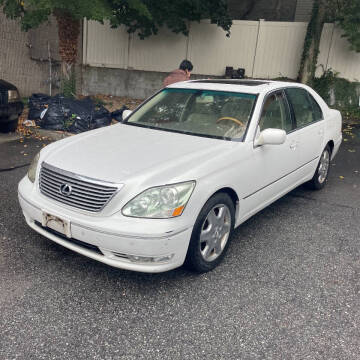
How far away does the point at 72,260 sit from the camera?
3.33 m

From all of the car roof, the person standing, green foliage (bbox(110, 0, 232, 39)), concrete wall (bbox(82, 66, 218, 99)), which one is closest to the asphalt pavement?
the car roof

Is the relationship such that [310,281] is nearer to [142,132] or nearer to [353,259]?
[353,259]

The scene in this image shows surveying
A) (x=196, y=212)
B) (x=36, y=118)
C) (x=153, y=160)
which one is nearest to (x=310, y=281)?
(x=196, y=212)

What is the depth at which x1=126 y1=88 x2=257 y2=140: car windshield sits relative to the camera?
370cm

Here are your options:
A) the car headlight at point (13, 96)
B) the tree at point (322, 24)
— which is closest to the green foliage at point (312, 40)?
the tree at point (322, 24)

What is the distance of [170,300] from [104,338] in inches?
23.8

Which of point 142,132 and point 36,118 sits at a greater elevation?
point 142,132

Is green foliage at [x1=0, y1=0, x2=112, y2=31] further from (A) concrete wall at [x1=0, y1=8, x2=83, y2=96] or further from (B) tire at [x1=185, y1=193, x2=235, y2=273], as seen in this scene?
(B) tire at [x1=185, y1=193, x2=235, y2=273]

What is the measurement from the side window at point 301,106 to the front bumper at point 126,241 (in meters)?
2.31

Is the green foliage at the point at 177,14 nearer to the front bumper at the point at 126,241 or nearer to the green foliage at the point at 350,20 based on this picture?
the green foliage at the point at 350,20

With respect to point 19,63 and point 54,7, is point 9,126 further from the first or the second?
point 19,63

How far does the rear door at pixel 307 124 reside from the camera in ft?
14.4

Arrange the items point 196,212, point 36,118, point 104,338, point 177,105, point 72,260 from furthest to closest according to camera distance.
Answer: point 36,118, point 177,105, point 72,260, point 196,212, point 104,338

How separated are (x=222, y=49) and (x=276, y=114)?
8954mm
